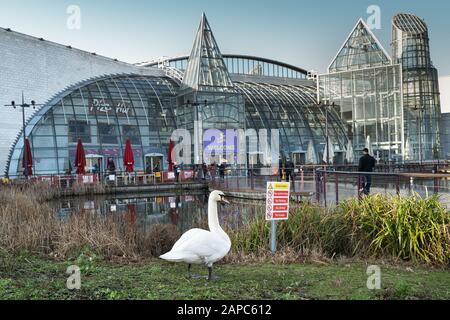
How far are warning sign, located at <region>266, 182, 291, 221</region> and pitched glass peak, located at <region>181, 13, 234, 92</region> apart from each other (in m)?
33.7

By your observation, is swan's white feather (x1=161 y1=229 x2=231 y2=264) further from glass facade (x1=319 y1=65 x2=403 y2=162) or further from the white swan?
glass facade (x1=319 y1=65 x2=403 y2=162)

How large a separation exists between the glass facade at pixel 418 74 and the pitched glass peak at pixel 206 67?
75.5ft

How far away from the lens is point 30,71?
127 ft

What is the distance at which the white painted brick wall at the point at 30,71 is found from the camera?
36.1m

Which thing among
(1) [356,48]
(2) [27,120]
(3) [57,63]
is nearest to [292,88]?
(1) [356,48]

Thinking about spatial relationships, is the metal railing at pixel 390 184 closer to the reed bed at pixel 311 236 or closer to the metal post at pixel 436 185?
the metal post at pixel 436 185

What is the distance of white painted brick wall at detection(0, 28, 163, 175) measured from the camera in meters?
36.1

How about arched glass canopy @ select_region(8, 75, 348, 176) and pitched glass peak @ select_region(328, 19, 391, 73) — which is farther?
pitched glass peak @ select_region(328, 19, 391, 73)

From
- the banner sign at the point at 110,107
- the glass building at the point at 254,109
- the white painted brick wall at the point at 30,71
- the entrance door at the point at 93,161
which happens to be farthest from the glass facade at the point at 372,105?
the entrance door at the point at 93,161

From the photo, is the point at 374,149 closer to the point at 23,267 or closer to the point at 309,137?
the point at 309,137

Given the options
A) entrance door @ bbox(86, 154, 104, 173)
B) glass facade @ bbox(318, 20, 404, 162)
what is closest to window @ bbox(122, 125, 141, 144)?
entrance door @ bbox(86, 154, 104, 173)

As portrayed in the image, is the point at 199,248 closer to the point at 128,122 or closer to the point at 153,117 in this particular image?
the point at 128,122

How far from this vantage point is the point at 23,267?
7.28 m

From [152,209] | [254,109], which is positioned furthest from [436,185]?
[254,109]
